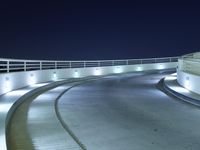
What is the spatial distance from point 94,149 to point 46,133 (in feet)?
6.49

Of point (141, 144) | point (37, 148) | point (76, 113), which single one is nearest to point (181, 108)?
point (76, 113)

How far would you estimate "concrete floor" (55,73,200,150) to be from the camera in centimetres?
855

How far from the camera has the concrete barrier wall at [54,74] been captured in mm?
17641

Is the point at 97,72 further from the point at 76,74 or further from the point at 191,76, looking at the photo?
the point at 191,76

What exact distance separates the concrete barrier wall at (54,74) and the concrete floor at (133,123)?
293cm

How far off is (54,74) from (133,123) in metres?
19.0

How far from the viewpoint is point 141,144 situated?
8438 mm

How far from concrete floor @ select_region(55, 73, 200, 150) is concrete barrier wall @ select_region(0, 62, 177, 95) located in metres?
2.93

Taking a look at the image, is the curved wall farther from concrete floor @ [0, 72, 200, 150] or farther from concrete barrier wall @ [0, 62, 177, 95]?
concrete barrier wall @ [0, 62, 177, 95]

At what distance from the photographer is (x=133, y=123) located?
36.7 feet

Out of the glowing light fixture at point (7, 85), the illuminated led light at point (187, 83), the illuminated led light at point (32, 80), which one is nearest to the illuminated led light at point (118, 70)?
the illuminated led light at point (32, 80)

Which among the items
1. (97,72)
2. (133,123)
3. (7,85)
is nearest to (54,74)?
(97,72)

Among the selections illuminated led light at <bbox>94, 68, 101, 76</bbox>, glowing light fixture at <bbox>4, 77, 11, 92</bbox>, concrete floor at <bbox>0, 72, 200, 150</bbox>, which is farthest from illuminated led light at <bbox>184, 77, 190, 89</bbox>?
illuminated led light at <bbox>94, 68, 101, 76</bbox>

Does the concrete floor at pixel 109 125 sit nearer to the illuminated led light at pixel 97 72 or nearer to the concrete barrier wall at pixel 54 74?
the concrete barrier wall at pixel 54 74
